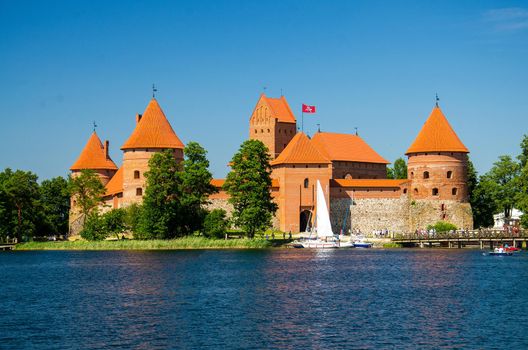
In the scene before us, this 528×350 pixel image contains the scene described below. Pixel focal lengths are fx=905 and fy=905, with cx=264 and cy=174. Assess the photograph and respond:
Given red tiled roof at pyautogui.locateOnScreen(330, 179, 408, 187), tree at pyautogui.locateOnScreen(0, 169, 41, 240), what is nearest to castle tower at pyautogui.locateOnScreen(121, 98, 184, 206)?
tree at pyautogui.locateOnScreen(0, 169, 41, 240)

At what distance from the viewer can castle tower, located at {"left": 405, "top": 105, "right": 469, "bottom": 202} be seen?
201 feet

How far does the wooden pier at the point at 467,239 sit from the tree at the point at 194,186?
40.8ft

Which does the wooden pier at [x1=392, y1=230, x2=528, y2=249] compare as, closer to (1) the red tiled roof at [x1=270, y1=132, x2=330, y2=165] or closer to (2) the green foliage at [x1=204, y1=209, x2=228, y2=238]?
(1) the red tiled roof at [x1=270, y1=132, x2=330, y2=165]

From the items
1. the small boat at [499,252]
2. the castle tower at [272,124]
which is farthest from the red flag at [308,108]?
the small boat at [499,252]

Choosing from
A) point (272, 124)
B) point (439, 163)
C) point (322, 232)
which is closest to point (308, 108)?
point (272, 124)

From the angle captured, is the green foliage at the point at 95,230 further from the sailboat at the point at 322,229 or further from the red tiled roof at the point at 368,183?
the red tiled roof at the point at 368,183

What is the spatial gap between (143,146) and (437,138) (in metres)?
19.9

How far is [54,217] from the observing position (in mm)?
68562

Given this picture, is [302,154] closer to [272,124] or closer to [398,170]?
[272,124]

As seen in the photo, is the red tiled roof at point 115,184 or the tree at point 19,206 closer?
the tree at point 19,206

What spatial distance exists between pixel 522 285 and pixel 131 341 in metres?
16.7

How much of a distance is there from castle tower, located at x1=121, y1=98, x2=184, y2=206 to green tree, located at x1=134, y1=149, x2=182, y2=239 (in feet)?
21.0

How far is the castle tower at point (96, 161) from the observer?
71312 millimetres

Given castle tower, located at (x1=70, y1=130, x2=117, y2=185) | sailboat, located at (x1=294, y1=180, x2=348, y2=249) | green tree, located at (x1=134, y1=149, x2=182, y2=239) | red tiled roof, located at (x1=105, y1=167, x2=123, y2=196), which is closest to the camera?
green tree, located at (x1=134, y1=149, x2=182, y2=239)
